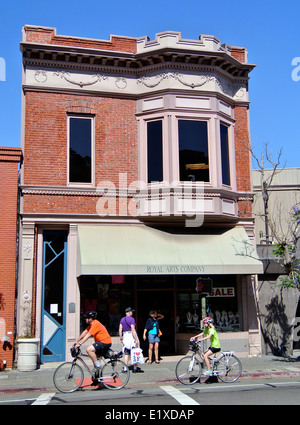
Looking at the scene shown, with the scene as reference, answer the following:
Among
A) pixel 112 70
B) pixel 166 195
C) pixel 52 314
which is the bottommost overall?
pixel 52 314

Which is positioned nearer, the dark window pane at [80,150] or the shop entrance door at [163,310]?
the dark window pane at [80,150]

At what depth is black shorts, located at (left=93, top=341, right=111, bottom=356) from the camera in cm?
1148

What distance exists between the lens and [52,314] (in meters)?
15.8

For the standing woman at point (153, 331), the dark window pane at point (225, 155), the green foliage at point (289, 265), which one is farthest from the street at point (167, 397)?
the dark window pane at point (225, 155)

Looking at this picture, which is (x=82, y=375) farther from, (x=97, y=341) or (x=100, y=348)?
(x=97, y=341)

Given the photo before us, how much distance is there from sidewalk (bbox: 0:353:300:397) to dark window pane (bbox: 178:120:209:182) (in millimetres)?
6103

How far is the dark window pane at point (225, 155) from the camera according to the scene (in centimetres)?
1759

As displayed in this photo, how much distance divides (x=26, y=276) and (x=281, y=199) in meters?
14.9

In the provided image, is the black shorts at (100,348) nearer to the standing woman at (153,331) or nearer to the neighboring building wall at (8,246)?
the standing woman at (153,331)

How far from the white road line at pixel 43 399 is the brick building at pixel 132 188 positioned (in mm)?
4447

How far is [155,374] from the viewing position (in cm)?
1353

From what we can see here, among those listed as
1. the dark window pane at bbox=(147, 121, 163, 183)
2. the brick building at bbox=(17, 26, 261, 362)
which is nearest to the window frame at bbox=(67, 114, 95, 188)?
the brick building at bbox=(17, 26, 261, 362)
